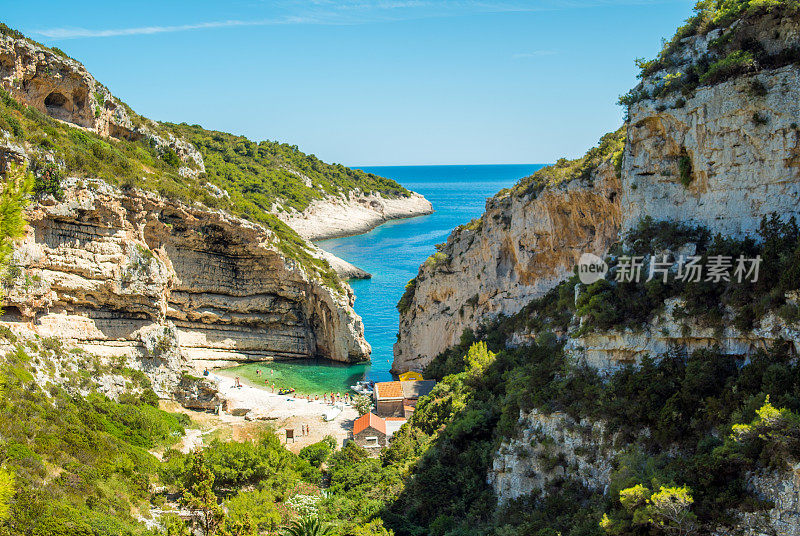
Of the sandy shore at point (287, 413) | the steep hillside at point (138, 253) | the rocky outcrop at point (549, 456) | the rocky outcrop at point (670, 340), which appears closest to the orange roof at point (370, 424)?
the sandy shore at point (287, 413)

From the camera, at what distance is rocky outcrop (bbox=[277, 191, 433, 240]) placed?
342ft

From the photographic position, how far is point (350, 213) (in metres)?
125

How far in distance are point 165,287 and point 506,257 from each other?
2162cm

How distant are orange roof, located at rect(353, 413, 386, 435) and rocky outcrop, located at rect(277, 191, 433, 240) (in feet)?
216

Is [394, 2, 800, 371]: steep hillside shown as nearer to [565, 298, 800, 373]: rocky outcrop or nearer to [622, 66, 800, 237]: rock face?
→ [622, 66, 800, 237]: rock face

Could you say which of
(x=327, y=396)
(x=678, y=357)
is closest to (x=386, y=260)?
(x=327, y=396)

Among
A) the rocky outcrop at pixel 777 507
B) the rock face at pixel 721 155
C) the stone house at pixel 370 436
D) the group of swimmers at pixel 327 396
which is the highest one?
the rock face at pixel 721 155

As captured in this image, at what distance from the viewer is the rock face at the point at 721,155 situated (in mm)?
16312

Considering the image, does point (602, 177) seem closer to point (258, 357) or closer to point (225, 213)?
point (225, 213)

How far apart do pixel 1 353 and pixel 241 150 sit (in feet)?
289

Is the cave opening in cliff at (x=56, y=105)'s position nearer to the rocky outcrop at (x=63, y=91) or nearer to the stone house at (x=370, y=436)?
the rocky outcrop at (x=63, y=91)

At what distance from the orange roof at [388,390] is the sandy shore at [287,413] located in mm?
2234

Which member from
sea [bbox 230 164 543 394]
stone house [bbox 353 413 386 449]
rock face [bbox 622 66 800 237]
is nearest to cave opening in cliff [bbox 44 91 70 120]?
sea [bbox 230 164 543 394]

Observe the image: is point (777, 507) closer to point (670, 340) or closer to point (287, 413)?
point (670, 340)
